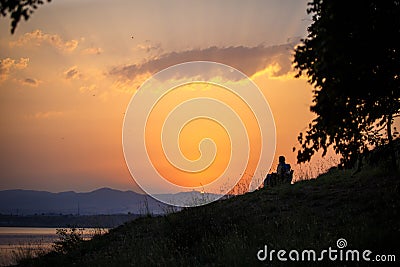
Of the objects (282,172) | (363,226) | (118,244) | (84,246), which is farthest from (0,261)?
(363,226)

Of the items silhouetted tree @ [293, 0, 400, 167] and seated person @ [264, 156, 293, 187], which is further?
seated person @ [264, 156, 293, 187]

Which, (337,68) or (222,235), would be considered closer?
(337,68)

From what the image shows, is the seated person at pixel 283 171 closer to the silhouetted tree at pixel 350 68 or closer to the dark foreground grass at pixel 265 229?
the dark foreground grass at pixel 265 229

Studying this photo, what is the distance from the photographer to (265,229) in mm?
15312

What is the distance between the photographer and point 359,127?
13.9m

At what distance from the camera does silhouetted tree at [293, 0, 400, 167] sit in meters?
11.2

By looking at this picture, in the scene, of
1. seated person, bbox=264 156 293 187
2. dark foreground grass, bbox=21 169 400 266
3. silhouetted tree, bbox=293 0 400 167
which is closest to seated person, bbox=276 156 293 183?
seated person, bbox=264 156 293 187

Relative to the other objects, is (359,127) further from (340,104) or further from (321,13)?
(321,13)

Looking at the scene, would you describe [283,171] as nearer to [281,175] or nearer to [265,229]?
[281,175]

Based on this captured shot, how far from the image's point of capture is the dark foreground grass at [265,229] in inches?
497

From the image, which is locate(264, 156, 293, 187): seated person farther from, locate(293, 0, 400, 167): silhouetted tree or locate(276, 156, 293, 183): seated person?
locate(293, 0, 400, 167): silhouetted tree

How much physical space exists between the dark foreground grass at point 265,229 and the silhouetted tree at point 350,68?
6.66 feet

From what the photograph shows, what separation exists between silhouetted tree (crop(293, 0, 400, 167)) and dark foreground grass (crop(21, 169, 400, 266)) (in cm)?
203

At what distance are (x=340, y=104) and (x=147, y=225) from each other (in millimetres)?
11902
